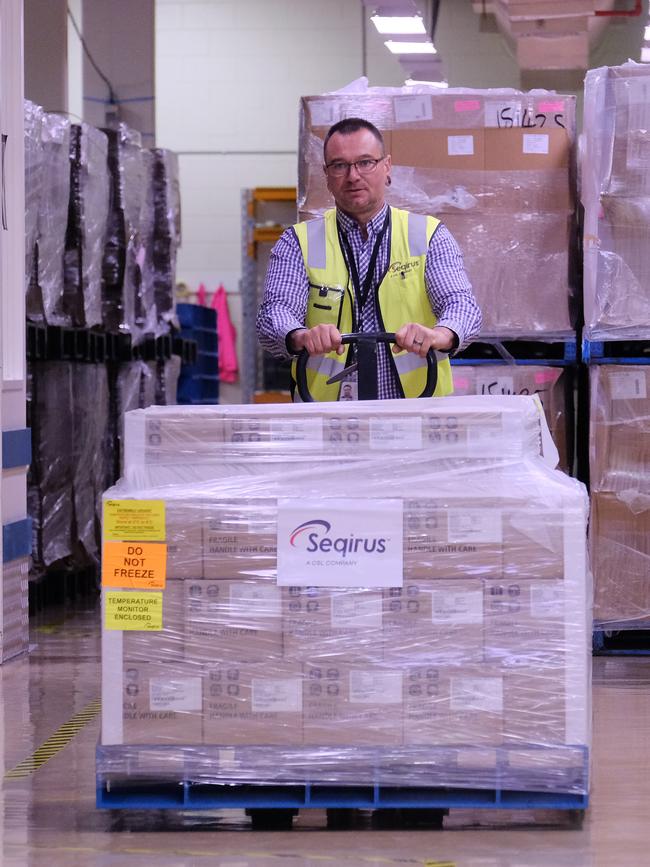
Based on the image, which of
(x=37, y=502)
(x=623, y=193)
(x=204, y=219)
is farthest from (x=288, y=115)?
(x=623, y=193)

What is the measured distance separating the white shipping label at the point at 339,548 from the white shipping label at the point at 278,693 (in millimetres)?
240

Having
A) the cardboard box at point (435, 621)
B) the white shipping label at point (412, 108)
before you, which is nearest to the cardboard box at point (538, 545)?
the cardboard box at point (435, 621)

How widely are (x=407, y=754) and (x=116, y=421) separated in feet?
17.1

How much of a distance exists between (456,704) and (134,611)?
831mm

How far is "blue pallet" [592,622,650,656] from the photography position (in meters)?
5.79

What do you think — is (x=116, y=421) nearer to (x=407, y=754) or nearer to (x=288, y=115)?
(x=407, y=754)

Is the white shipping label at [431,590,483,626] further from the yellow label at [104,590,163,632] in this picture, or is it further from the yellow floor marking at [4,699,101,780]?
the yellow floor marking at [4,699,101,780]

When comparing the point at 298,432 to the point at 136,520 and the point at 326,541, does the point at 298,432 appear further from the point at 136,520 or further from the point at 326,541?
the point at 136,520

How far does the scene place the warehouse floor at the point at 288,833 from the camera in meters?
3.26

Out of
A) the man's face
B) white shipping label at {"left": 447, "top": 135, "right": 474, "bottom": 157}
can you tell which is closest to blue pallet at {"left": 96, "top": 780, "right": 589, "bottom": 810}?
the man's face

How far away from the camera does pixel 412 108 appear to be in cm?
606

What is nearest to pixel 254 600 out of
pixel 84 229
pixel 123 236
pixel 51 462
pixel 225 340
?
pixel 51 462

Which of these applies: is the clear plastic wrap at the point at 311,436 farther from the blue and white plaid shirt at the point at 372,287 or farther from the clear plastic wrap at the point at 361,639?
the blue and white plaid shirt at the point at 372,287

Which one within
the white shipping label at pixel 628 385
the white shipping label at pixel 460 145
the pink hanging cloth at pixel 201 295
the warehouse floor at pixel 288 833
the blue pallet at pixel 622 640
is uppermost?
the pink hanging cloth at pixel 201 295
